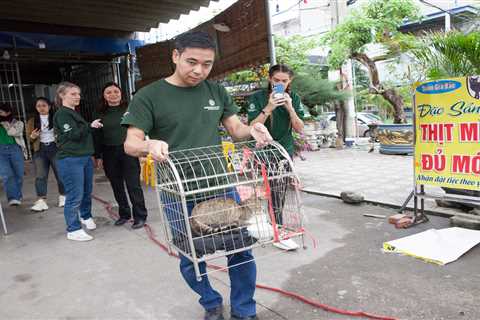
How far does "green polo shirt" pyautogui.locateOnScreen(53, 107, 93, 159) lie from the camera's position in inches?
158

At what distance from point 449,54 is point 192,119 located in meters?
3.49

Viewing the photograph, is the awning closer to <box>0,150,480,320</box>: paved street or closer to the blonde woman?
the blonde woman

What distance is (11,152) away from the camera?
554cm

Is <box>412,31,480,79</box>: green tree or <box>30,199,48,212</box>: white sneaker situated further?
<box>30,199,48,212</box>: white sneaker

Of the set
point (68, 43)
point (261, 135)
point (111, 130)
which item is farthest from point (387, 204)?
point (68, 43)

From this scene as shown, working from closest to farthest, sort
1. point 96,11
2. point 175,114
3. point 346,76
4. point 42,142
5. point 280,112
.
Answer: point 175,114 → point 280,112 → point 42,142 → point 96,11 → point 346,76

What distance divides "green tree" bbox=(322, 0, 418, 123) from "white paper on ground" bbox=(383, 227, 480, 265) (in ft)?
17.8

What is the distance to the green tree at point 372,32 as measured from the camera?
866 cm

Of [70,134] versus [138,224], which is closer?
[70,134]

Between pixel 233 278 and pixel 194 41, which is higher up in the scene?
pixel 194 41

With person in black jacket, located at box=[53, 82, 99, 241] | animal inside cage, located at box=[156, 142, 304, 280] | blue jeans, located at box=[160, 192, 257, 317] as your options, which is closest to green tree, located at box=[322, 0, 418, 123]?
person in black jacket, located at box=[53, 82, 99, 241]

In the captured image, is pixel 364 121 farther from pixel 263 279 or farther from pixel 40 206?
pixel 263 279

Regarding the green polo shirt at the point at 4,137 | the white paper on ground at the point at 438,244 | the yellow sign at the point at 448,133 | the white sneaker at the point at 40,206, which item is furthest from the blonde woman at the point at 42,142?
the yellow sign at the point at 448,133

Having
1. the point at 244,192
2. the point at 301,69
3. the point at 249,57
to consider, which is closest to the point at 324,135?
the point at 301,69
